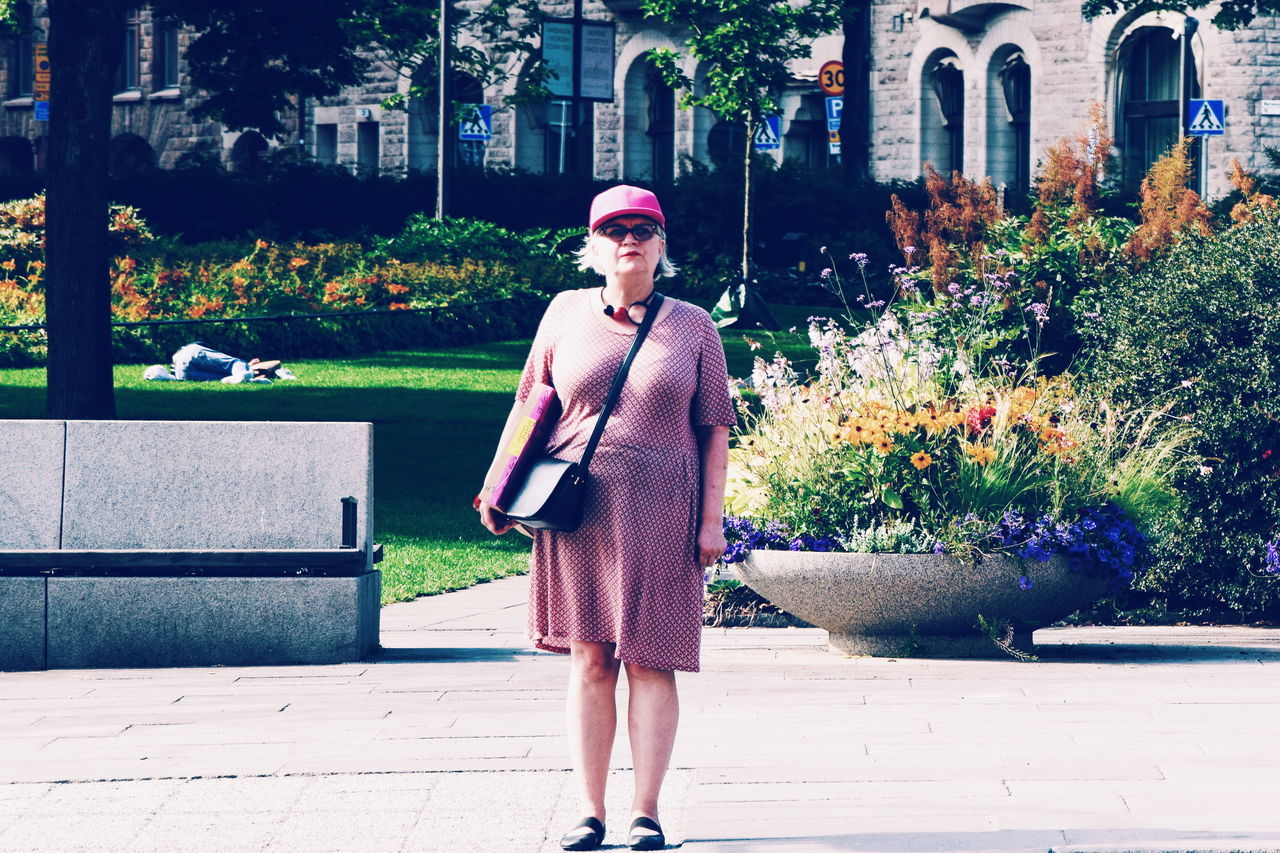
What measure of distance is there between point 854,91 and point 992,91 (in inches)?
169

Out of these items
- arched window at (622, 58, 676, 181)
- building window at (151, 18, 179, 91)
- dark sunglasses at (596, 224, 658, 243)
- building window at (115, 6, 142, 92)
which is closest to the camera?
dark sunglasses at (596, 224, 658, 243)

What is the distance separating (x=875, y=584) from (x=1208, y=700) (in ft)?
4.60

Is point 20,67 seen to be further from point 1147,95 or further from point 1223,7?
point 1223,7

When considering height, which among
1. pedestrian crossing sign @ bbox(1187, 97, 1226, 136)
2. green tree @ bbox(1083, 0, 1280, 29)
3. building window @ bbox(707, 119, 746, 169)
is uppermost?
building window @ bbox(707, 119, 746, 169)

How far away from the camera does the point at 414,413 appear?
Result: 55.6 feet

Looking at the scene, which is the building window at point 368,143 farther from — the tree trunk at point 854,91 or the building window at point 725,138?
the tree trunk at point 854,91

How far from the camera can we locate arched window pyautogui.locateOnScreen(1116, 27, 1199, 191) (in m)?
31.0

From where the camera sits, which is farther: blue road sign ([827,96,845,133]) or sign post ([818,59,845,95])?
sign post ([818,59,845,95])

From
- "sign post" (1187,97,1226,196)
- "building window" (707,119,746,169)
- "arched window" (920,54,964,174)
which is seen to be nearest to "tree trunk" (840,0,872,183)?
"arched window" (920,54,964,174)

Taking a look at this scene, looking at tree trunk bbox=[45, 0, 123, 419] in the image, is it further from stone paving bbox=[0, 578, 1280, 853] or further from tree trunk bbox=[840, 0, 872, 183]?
tree trunk bbox=[840, 0, 872, 183]

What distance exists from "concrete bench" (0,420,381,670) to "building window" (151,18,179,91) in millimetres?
41198

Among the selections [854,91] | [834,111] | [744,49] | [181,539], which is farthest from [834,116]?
[181,539]

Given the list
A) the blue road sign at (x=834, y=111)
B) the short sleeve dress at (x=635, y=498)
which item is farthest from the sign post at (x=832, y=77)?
the short sleeve dress at (x=635, y=498)

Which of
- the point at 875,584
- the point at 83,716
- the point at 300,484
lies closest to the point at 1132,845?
the point at 875,584
